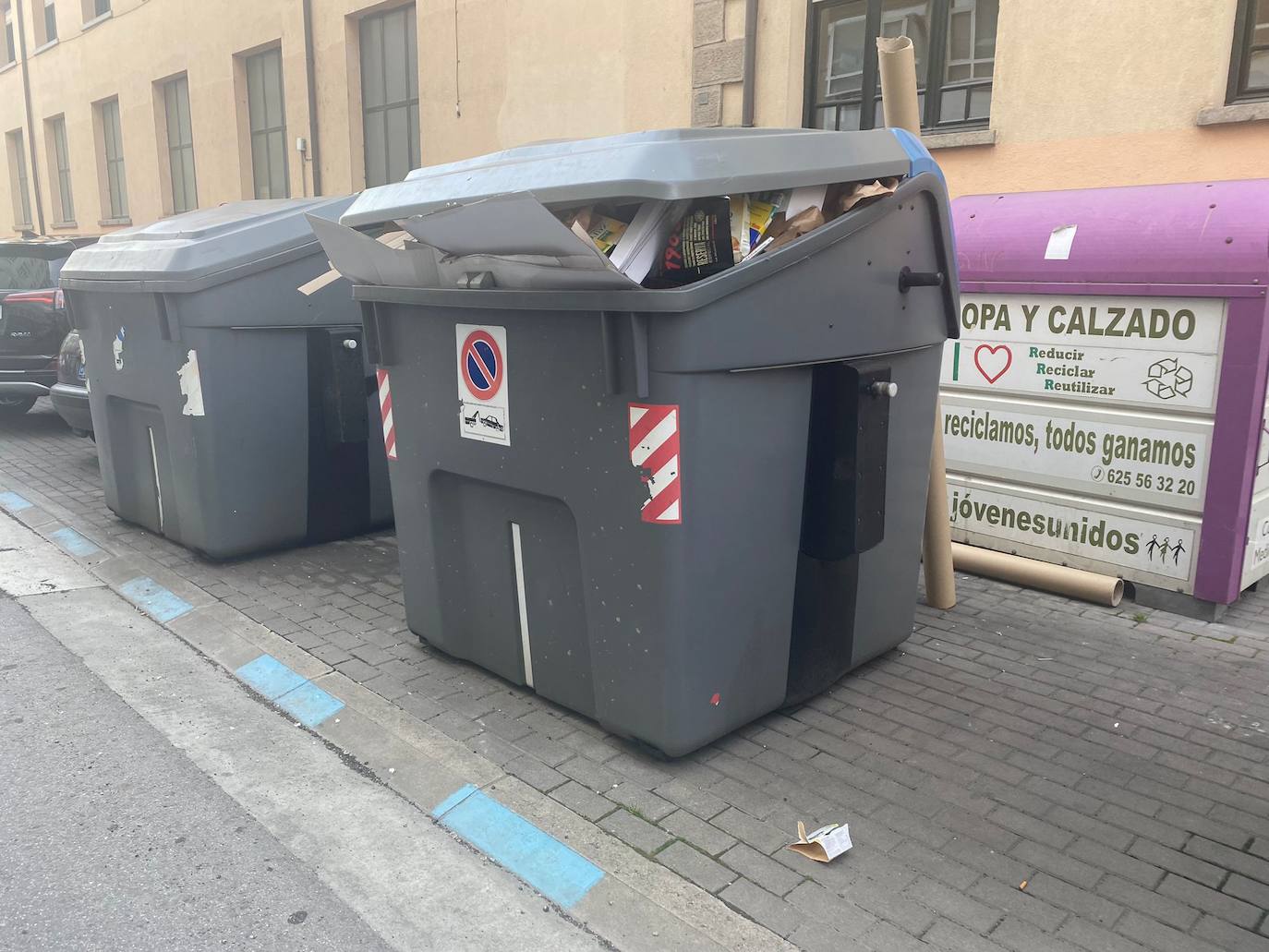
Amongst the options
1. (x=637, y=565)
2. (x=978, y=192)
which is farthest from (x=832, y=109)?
(x=637, y=565)

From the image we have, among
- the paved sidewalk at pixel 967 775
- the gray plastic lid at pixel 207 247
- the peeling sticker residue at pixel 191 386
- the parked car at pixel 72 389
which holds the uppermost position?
the gray plastic lid at pixel 207 247

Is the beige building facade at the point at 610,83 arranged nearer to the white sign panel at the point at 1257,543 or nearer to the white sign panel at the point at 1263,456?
the white sign panel at the point at 1263,456

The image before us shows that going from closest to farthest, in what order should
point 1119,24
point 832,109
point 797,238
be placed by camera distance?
point 797,238 → point 1119,24 → point 832,109

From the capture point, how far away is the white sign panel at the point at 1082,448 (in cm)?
448

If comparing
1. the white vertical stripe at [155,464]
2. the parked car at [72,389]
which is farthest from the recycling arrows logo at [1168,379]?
the parked car at [72,389]

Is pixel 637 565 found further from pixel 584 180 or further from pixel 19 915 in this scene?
pixel 19 915

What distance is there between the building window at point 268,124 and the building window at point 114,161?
18.7ft

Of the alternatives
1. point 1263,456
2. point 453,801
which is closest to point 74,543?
point 453,801

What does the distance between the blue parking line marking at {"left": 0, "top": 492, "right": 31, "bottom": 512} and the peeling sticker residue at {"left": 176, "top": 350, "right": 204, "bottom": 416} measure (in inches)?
96.6

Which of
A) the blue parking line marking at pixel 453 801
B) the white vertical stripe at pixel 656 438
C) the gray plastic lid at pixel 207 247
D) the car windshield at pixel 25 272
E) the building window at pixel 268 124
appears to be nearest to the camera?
the white vertical stripe at pixel 656 438

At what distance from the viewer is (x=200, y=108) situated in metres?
16.5

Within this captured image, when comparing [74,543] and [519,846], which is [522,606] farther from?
[74,543]

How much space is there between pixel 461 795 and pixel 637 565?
3.00 feet

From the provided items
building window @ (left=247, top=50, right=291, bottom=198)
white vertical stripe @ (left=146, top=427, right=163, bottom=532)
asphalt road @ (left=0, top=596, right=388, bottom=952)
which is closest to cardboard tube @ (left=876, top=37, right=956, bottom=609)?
asphalt road @ (left=0, top=596, right=388, bottom=952)
